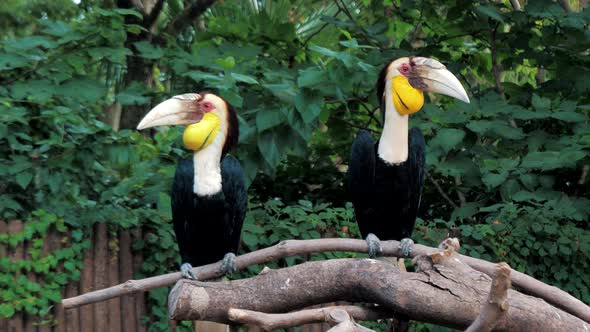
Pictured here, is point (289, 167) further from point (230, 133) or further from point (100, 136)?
point (230, 133)

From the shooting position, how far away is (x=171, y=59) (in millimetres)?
5199

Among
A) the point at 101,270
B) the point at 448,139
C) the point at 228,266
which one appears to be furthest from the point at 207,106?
the point at 448,139

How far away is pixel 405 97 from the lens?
351 centimetres

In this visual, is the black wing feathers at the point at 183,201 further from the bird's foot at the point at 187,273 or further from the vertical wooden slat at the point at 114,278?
the vertical wooden slat at the point at 114,278

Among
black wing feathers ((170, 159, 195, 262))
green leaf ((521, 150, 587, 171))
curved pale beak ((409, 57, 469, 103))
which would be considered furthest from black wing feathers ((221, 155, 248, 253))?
green leaf ((521, 150, 587, 171))

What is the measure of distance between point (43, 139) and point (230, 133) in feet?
6.49

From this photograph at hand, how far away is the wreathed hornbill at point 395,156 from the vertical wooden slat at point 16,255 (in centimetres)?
193

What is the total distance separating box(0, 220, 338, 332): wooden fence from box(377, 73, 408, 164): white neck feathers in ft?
6.19

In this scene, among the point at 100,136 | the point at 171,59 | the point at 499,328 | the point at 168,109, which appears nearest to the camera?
the point at 499,328

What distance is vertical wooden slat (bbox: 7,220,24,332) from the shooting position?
4.36 m

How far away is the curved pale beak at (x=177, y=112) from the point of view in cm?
327

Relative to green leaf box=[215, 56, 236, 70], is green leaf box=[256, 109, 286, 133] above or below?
below

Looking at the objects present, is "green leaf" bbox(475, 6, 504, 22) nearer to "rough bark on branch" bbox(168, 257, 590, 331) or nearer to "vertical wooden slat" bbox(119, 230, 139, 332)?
"vertical wooden slat" bbox(119, 230, 139, 332)

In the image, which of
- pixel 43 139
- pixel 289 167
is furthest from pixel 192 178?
pixel 289 167
